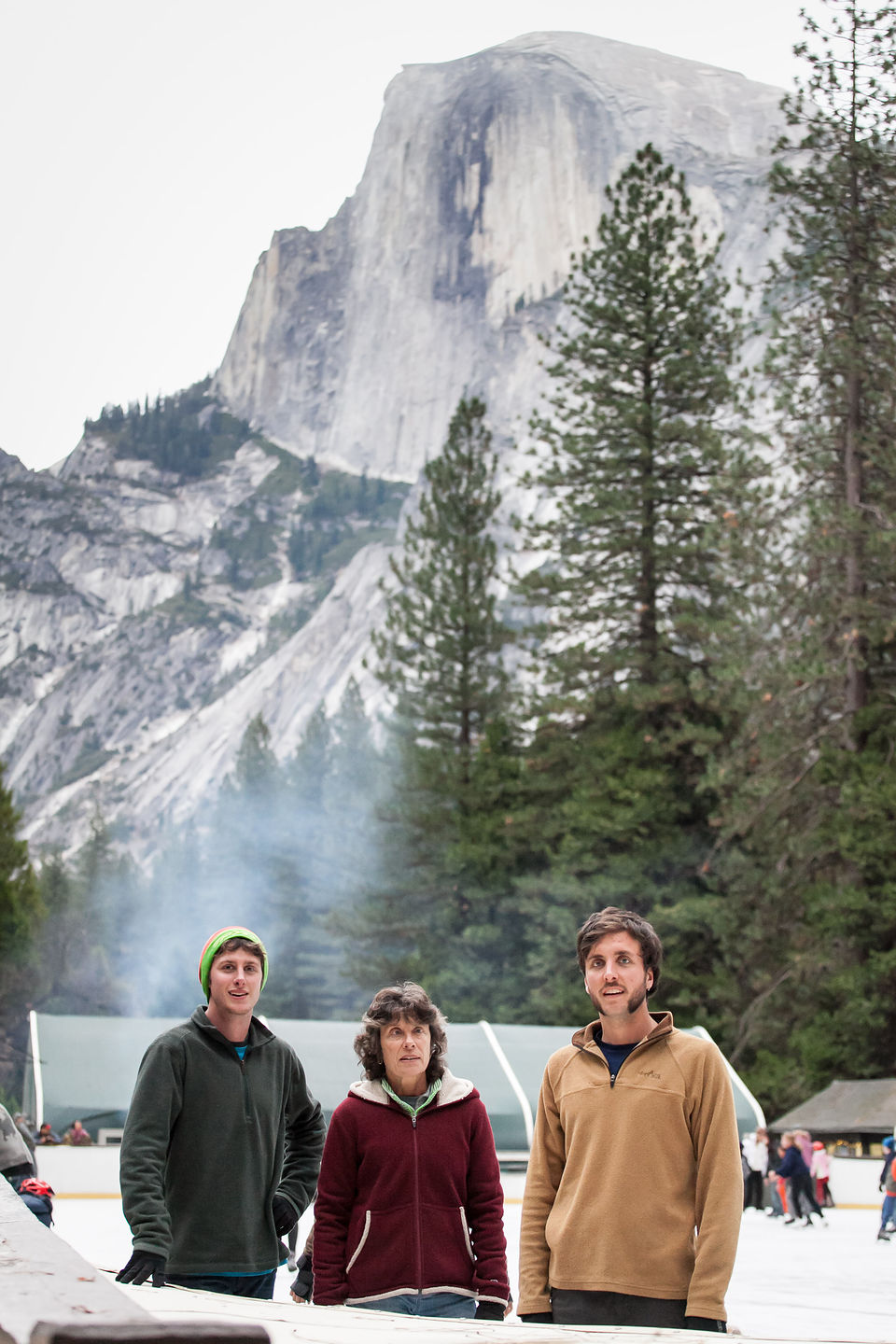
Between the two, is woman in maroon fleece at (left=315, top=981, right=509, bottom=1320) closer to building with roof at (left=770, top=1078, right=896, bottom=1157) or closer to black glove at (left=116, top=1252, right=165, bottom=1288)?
black glove at (left=116, top=1252, right=165, bottom=1288)

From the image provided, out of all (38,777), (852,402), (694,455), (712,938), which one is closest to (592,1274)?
(852,402)

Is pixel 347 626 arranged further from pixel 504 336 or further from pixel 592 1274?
pixel 592 1274

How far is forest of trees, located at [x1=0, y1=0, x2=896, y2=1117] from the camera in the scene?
30234 millimetres

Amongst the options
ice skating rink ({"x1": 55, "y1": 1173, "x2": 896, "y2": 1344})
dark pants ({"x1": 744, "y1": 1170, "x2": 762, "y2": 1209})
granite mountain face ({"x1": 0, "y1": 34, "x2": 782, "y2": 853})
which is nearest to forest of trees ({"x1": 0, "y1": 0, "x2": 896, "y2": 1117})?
dark pants ({"x1": 744, "y1": 1170, "x2": 762, "y2": 1209})

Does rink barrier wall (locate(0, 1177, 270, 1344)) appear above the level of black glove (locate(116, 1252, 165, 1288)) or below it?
above

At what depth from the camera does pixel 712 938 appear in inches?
1384

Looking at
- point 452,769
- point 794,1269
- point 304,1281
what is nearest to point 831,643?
point 452,769

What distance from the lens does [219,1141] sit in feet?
12.0

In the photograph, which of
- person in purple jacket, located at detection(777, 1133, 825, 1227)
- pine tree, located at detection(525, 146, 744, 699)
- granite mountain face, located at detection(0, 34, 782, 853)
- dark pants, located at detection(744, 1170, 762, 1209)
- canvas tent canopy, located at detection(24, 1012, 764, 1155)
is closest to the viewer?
person in purple jacket, located at detection(777, 1133, 825, 1227)

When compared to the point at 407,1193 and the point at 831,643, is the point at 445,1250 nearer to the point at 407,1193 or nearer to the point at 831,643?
the point at 407,1193

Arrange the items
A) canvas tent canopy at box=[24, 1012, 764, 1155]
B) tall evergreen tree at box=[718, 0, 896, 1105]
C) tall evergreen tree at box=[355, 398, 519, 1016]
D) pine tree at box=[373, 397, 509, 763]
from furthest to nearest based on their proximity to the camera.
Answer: pine tree at box=[373, 397, 509, 763] < tall evergreen tree at box=[355, 398, 519, 1016] < tall evergreen tree at box=[718, 0, 896, 1105] < canvas tent canopy at box=[24, 1012, 764, 1155]

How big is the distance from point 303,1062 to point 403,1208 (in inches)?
759

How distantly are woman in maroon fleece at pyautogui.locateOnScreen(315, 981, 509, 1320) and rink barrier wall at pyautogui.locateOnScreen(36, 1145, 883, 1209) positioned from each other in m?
15.9

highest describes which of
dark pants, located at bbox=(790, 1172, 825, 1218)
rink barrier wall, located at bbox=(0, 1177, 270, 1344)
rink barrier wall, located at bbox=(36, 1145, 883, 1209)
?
rink barrier wall, located at bbox=(0, 1177, 270, 1344)
